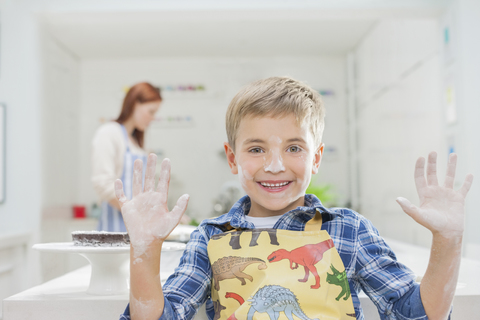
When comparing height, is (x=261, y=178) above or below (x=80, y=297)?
above

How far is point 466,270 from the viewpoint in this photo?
38.6 inches

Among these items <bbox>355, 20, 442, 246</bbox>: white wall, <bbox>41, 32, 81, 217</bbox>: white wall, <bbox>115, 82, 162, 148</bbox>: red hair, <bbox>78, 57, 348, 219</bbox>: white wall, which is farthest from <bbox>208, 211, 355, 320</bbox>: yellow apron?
<bbox>78, 57, 348, 219</bbox>: white wall

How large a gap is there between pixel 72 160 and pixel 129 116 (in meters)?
1.90

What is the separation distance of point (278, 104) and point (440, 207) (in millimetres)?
280

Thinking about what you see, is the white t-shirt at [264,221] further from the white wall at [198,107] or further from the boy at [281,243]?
the white wall at [198,107]

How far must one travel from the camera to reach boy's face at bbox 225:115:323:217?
2.28 ft

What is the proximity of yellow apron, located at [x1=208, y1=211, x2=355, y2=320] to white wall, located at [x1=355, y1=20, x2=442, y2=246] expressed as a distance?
1572 mm

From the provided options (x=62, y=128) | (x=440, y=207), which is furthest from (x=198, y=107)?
(x=440, y=207)

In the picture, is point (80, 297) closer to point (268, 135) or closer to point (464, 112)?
point (268, 135)

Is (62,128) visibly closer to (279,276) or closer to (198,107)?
(198,107)

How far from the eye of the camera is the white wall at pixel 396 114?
2.19 m

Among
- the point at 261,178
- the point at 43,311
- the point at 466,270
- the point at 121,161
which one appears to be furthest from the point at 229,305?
the point at 121,161

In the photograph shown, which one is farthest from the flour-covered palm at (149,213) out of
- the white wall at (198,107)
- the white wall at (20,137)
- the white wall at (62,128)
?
the white wall at (198,107)

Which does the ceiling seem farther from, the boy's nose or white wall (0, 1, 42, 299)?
→ the boy's nose
